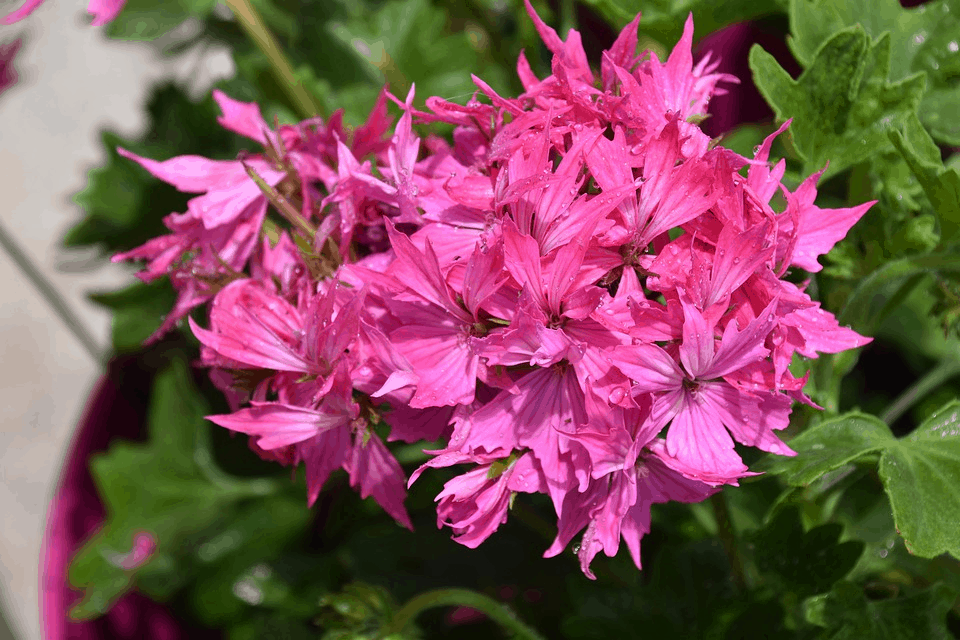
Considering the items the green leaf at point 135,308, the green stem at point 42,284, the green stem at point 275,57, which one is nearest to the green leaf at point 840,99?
the green stem at point 275,57

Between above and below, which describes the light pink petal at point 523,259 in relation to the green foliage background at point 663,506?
above

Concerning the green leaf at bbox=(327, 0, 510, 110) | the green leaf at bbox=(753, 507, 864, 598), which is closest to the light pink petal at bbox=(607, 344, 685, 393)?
the green leaf at bbox=(753, 507, 864, 598)

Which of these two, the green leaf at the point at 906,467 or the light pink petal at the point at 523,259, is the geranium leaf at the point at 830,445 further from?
the light pink petal at the point at 523,259

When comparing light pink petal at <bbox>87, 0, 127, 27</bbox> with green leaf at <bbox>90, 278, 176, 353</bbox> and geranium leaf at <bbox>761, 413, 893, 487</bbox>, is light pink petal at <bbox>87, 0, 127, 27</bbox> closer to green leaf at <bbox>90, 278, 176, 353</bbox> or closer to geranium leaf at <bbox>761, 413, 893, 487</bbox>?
green leaf at <bbox>90, 278, 176, 353</bbox>

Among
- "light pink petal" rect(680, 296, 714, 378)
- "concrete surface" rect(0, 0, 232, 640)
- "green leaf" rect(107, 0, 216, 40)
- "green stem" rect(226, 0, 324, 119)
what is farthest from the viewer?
"concrete surface" rect(0, 0, 232, 640)

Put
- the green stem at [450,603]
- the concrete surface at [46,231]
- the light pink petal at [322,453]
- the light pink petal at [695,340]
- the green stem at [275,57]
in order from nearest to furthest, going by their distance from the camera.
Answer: the light pink petal at [695,340]
the light pink petal at [322,453]
the green stem at [450,603]
the green stem at [275,57]
the concrete surface at [46,231]

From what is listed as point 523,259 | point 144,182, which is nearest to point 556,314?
point 523,259

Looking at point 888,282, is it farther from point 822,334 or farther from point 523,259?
point 523,259
